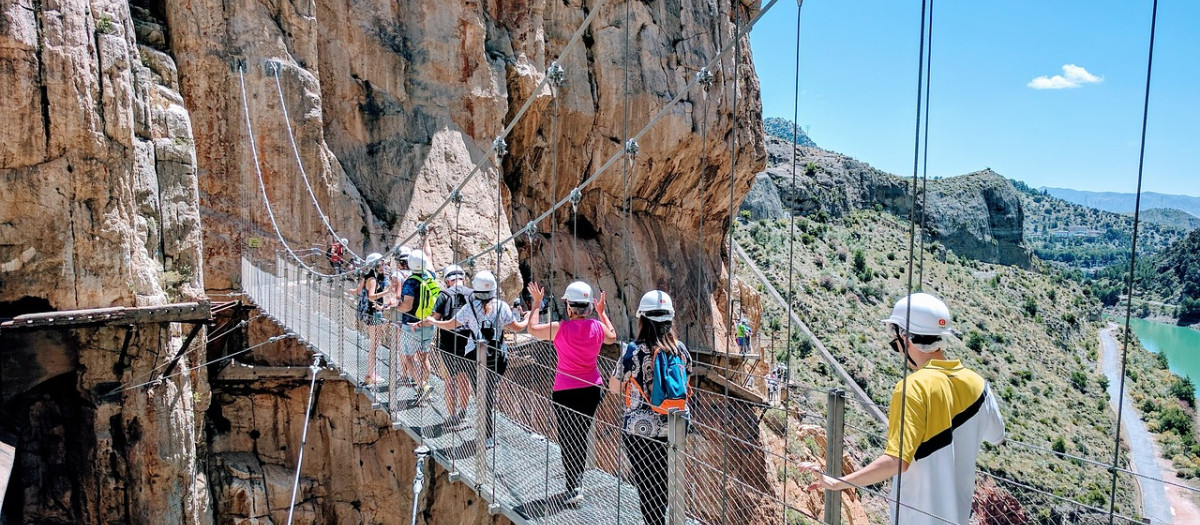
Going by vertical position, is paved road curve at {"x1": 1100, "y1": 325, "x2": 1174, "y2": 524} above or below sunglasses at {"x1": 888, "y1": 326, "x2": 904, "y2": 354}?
below

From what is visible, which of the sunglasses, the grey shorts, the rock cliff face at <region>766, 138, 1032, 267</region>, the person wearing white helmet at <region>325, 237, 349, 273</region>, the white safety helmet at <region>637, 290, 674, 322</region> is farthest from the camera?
the rock cliff face at <region>766, 138, 1032, 267</region>

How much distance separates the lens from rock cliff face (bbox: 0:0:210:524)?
5.29 metres

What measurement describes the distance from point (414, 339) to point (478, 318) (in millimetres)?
540

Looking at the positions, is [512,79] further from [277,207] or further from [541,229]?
[277,207]

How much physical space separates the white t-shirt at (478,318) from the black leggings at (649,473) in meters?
1.45

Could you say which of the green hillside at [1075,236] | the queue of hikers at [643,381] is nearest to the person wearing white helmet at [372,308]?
the queue of hikers at [643,381]

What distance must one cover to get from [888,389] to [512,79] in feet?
63.0

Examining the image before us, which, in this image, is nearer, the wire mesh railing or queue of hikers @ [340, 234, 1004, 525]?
queue of hikers @ [340, 234, 1004, 525]

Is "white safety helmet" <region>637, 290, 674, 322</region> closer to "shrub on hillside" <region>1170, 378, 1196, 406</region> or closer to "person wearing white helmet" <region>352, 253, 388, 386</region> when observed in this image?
"person wearing white helmet" <region>352, 253, 388, 386</region>

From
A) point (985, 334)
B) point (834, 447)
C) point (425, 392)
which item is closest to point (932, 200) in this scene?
point (985, 334)

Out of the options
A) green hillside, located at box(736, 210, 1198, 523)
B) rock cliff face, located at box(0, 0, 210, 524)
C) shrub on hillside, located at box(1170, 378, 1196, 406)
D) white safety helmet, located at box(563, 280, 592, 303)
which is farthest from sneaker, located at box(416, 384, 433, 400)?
shrub on hillside, located at box(1170, 378, 1196, 406)

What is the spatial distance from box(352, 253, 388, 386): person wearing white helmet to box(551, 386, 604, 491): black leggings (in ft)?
6.59

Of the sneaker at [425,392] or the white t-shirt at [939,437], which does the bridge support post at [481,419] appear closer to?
the sneaker at [425,392]

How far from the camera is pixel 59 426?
5695mm
